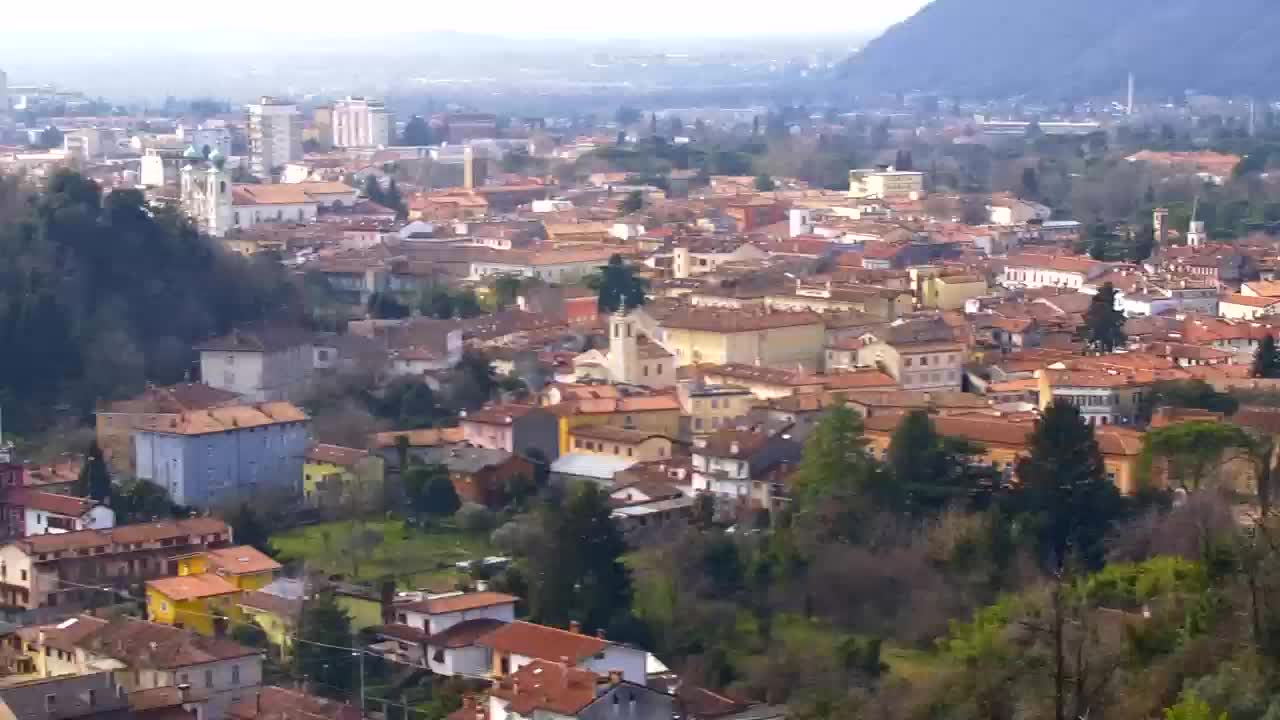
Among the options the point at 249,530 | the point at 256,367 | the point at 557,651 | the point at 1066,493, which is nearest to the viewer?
the point at 557,651

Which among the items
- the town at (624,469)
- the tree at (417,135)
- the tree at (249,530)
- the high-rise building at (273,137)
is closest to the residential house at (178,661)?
the town at (624,469)

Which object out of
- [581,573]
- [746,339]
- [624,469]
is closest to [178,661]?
[581,573]

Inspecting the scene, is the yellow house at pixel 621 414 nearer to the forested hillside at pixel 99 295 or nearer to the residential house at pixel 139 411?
the residential house at pixel 139 411

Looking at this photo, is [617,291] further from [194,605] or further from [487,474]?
[194,605]

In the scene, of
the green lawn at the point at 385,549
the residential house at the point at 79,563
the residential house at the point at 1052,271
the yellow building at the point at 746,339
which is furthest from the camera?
the residential house at the point at 1052,271

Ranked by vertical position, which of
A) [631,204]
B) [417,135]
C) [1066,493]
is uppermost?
[1066,493]

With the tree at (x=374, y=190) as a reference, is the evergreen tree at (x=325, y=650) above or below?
above
